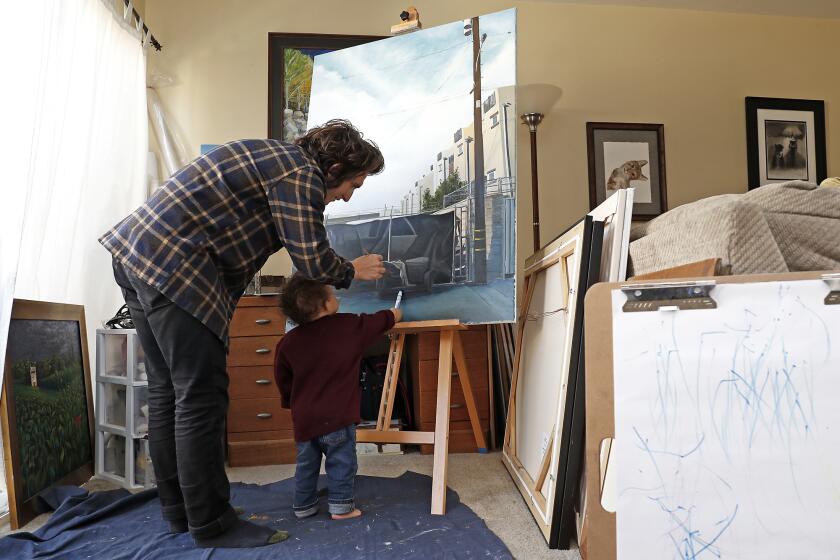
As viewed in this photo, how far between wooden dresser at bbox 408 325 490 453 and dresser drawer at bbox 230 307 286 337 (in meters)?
0.63

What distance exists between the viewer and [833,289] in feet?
3.83

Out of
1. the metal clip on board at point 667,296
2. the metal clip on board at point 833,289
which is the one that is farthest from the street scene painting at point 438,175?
the metal clip on board at point 833,289

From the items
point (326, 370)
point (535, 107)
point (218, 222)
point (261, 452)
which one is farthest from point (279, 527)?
point (535, 107)

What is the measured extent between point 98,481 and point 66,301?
71 centimetres

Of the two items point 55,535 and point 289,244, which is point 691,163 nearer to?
point 289,244

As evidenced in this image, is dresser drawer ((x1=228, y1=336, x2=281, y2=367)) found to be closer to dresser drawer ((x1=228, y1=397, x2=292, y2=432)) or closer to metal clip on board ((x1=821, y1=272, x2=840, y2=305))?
dresser drawer ((x1=228, y1=397, x2=292, y2=432))

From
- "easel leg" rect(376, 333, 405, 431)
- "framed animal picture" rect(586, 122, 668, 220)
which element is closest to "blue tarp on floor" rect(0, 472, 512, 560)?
"easel leg" rect(376, 333, 405, 431)

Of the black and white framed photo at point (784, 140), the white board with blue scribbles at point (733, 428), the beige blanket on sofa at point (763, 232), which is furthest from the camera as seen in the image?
the black and white framed photo at point (784, 140)

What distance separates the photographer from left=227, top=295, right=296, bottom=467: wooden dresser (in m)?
2.66

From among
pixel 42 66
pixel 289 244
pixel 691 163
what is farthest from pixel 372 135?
pixel 691 163

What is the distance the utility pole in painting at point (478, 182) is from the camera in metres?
2.16

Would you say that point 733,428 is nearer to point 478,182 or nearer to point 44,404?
point 478,182

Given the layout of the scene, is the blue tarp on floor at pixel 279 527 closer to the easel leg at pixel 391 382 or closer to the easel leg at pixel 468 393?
the easel leg at pixel 391 382

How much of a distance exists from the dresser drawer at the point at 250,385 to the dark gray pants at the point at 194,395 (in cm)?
92
